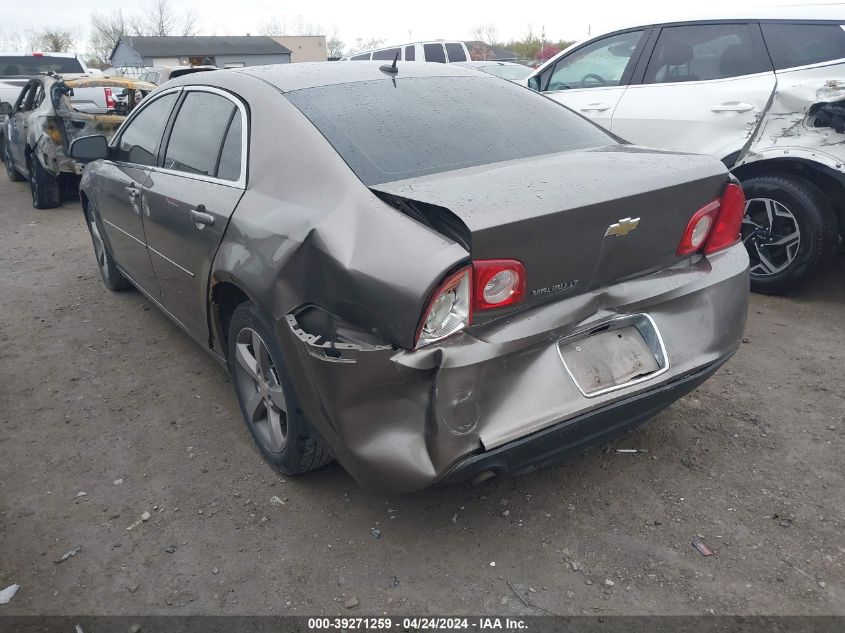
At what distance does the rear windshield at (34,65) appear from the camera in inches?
529

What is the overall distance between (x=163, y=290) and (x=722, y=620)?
9.98 feet

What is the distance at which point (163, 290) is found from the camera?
3654 mm

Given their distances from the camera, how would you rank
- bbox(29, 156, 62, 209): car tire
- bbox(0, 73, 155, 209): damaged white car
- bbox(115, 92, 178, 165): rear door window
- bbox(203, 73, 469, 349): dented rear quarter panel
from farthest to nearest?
bbox(29, 156, 62, 209): car tire < bbox(0, 73, 155, 209): damaged white car < bbox(115, 92, 178, 165): rear door window < bbox(203, 73, 469, 349): dented rear quarter panel

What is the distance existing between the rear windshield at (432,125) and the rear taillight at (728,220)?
60 cm

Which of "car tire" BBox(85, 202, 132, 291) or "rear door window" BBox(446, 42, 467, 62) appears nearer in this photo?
"car tire" BBox(85, 202, 132, 291)

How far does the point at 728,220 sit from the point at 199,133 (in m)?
2.42

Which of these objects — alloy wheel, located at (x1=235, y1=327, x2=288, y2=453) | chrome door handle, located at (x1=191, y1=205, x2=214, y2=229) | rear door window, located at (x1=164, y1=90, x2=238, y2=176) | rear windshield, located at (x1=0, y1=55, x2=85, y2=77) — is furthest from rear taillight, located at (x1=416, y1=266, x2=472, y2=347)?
rear windshield, located at (x1=0, y1=55, x2=85, y2=77)

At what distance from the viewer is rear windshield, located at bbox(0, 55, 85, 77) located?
44.1 feet

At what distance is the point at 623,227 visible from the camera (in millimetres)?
2254

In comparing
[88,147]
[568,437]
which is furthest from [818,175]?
[88,147]

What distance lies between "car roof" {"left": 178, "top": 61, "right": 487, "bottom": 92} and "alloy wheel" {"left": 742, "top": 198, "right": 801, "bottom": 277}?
236 centimetres

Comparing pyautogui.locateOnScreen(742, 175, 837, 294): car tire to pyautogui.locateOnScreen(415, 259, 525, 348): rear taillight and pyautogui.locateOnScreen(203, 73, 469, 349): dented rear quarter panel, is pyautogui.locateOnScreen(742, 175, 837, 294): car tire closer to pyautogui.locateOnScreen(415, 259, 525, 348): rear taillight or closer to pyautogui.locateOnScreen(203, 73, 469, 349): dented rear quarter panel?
pyautogui.locateOnScreen(415, 259, 525, 348): rear taillight

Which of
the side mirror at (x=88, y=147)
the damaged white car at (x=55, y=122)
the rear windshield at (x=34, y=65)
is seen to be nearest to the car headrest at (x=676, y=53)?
the side mirror at (x=88, y=147)

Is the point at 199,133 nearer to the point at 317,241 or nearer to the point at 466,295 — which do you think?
the point at 317,241
